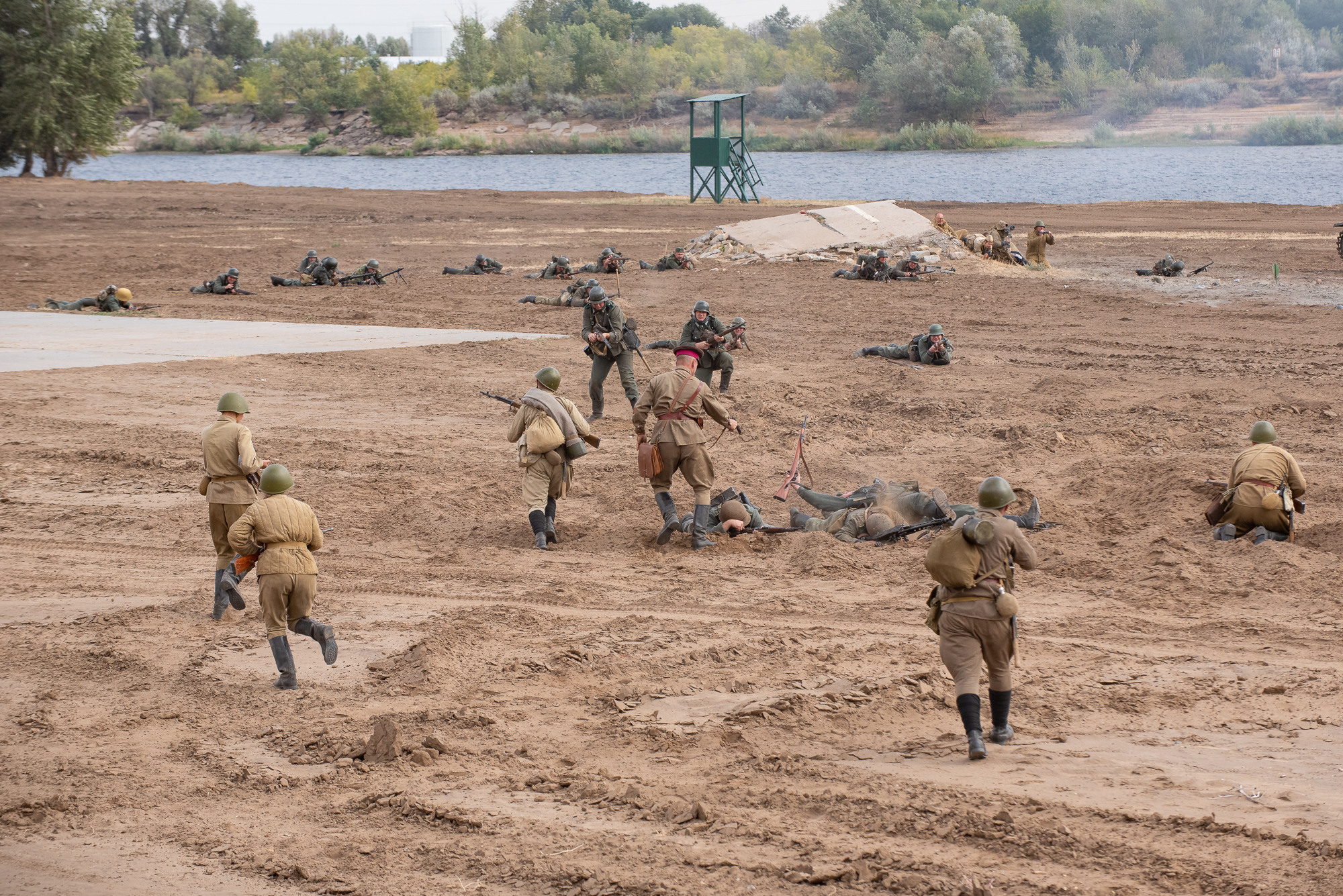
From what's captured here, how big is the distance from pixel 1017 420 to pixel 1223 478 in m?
3.71

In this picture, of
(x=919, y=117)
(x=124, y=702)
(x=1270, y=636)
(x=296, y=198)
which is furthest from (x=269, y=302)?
(x=919, y=117)

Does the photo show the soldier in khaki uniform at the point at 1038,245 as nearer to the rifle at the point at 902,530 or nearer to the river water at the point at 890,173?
the rifle at the point at 902,530

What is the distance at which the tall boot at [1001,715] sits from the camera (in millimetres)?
7352

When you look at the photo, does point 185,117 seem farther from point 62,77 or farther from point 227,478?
point 227,478

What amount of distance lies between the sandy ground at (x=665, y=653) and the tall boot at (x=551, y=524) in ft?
0.82

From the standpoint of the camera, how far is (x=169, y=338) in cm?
2241

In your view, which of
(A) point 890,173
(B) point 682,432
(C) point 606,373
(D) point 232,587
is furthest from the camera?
(A) point 890,173

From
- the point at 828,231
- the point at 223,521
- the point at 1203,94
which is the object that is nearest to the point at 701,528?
the point at 223,521

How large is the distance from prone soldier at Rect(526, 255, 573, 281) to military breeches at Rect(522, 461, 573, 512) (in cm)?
1840

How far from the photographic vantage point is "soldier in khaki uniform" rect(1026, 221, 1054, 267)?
97.5 feet

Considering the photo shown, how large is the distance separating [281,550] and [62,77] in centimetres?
5405

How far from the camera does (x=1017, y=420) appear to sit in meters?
16.2

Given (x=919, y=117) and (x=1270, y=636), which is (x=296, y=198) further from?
(x=919, y=117)

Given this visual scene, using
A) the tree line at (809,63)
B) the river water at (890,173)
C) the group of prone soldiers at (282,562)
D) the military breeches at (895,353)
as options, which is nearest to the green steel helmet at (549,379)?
the group of prone soldiers at (282,562)
